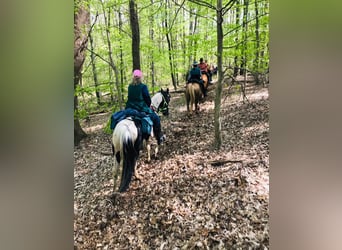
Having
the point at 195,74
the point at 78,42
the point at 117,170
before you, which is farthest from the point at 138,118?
the point at 78,42

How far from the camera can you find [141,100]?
267 cm

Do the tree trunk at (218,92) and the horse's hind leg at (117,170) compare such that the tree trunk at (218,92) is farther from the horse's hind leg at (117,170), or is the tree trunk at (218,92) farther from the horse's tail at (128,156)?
the horse's hind leg at (117,170)

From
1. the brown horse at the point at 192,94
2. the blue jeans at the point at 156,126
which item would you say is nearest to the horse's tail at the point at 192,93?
the brown horse at the point at 192,94

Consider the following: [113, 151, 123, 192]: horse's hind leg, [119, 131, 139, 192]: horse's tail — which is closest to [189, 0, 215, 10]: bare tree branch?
[119, 131, 139, 192]: horse's tail

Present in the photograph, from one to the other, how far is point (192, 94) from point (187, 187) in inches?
32.3

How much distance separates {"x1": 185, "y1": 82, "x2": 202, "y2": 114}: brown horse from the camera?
2617 mm

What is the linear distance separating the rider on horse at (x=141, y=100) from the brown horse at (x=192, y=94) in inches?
12.4

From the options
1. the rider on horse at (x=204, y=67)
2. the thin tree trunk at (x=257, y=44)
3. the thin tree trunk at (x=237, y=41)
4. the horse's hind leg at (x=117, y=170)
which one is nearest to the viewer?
the thin tree trunk at (x=257, y=44)

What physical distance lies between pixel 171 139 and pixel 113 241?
1.02 m

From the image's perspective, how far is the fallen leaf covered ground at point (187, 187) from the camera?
233cm

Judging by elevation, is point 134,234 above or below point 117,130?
below
